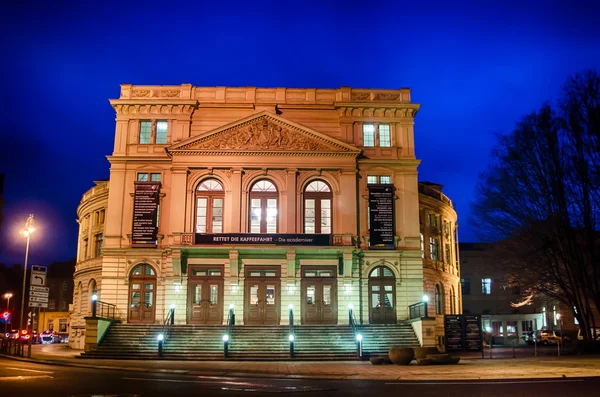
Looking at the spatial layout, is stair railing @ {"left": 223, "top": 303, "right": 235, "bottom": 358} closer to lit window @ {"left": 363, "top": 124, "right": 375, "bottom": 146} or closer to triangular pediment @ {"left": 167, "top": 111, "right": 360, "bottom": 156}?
triangular pediment @ {"left": 167, "top": 111, "right": 360, "bottom": 156}

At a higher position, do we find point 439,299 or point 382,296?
point 439,299

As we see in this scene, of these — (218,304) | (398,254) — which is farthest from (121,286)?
(398,254)

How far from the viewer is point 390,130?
3966 cm

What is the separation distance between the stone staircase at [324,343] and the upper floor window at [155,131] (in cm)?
1466

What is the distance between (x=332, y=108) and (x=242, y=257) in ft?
36.2

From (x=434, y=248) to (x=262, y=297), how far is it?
18610mm

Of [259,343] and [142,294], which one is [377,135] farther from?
[142,294]

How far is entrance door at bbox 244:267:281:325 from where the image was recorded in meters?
36.3

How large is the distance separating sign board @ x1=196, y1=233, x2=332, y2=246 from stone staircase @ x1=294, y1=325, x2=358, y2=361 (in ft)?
15.8

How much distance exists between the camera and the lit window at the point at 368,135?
130 feet

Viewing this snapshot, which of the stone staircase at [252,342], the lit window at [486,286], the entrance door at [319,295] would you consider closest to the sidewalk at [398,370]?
the stone staircase at [252,342]

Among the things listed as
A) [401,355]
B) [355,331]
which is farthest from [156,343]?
[401,355]

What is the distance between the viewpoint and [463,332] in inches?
1289

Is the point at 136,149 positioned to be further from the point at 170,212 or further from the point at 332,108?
the point at 332,108
